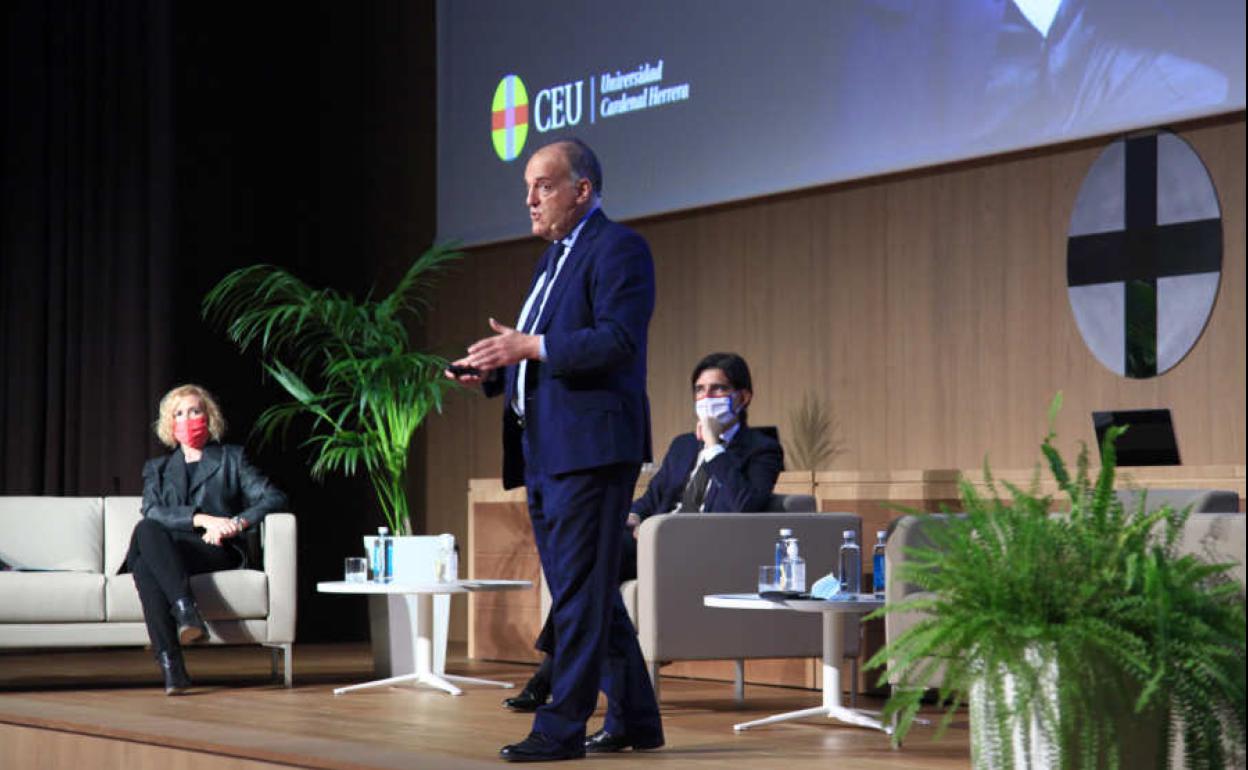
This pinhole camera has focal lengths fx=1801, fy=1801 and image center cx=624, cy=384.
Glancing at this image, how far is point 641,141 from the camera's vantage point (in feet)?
23.7

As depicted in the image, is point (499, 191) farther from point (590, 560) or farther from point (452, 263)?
point (590, 560)

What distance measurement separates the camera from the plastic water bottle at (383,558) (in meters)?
6.08

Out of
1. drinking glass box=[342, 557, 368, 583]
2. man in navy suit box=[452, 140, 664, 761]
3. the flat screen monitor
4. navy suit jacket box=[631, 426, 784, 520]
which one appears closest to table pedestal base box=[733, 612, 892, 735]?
navy suit jacket box=[631, 426, 784, 520]

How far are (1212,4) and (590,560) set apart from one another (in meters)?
2.79

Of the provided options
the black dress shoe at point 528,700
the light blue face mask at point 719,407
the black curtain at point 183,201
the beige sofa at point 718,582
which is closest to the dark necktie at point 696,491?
the light blue face mask at point 719,407

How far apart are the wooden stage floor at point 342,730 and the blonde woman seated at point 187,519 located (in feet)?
0.78

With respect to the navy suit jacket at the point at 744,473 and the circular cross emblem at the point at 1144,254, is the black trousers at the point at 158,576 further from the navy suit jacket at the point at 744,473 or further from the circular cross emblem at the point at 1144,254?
the circular cross emblem at the point at 1144,254

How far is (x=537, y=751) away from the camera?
11.9 feet

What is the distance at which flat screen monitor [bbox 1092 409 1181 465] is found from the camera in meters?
5.19

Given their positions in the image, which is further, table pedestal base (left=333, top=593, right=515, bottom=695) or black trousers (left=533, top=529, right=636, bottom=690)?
table pedestal base (left=333, top=593, right=515, bottom=695)

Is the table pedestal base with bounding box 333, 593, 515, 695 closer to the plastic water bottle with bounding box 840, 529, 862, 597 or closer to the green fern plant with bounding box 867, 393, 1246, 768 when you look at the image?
the plastic water bottle with bounding box 840, 529, 862, 597

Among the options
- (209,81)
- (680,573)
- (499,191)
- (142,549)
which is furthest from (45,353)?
(680,573)

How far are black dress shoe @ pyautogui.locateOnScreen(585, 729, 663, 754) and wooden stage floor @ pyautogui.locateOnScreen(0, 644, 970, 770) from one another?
3cm

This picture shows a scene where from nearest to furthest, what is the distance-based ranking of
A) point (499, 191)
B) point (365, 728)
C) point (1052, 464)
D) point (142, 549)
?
point (1052, 464) → point (365, 728) → point (142, 549) → point (499, 191)
